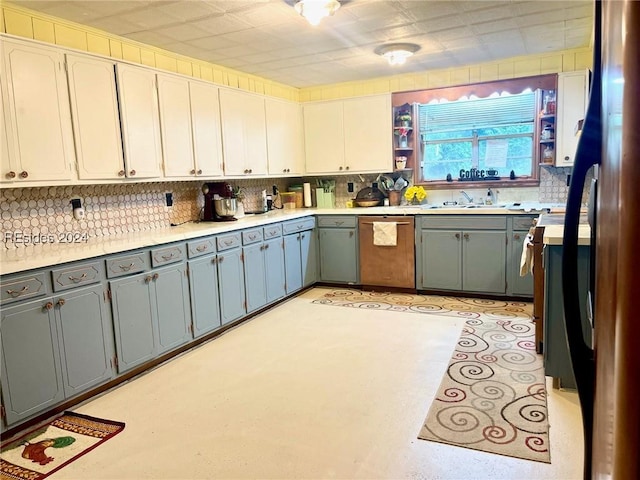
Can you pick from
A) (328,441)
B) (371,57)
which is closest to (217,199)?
(371,57)

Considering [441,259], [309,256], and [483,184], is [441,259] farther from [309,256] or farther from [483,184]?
[309,256]

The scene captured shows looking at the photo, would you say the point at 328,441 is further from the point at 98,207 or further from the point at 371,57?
the point at 371,57

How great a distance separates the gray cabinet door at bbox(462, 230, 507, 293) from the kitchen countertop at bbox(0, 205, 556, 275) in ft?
0.78

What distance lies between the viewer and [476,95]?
5.01 metres

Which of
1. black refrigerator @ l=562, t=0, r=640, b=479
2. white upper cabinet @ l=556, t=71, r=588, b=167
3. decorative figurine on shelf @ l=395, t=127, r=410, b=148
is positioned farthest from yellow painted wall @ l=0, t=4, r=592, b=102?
black refrigerator @ l=562, t=0, r=640, b=479

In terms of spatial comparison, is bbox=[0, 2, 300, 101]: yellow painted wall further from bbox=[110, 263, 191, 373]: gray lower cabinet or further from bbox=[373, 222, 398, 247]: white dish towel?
bbox=[373, 222, 398, 247]: white dish towel

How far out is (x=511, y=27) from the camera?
3.74 meters

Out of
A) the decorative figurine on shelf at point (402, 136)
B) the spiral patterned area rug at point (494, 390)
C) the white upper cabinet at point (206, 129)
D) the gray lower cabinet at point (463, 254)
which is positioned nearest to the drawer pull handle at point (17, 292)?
the white upper cabinet at point (206, 129)

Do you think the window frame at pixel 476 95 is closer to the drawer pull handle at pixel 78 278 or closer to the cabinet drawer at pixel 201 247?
the cabinet drawer at pixel 201 247

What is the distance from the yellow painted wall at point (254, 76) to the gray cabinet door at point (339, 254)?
169 centimetres

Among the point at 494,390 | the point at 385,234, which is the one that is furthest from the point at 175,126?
the point at 494,390

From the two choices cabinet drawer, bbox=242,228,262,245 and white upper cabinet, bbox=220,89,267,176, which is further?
white upper cabinet, bbox=220,89,267,176

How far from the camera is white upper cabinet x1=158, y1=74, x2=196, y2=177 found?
3770mm

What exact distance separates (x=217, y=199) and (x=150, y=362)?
1.70m
